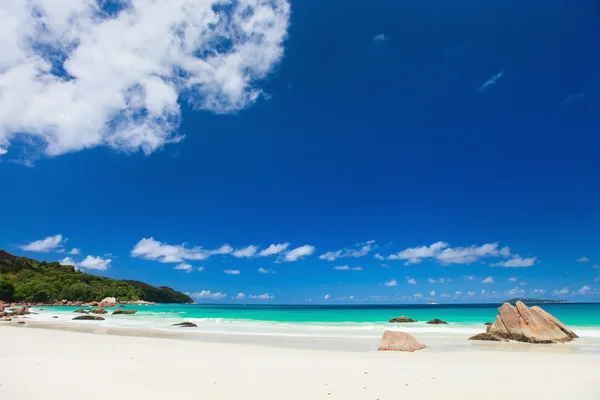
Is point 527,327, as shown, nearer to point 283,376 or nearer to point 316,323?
point 283,376

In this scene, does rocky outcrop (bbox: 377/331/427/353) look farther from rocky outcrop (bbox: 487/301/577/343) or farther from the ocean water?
the ocean water

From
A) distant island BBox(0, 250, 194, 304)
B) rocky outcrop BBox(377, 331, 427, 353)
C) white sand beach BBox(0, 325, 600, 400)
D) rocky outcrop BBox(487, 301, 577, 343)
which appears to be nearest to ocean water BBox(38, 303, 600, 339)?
rocky outcrop BBox(487, 301, 577, 343)

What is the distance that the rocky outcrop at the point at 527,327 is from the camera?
17.7 meters

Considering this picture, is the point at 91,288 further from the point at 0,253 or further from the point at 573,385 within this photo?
the point at 573,385

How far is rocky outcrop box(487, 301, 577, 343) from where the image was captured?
17656 mm

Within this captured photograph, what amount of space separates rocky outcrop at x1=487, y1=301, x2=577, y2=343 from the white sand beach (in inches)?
234

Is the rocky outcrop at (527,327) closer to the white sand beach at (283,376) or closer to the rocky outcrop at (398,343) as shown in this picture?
the white sand beach at (283,376)

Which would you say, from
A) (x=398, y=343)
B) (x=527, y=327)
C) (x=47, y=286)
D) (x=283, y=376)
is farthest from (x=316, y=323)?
(x=47, y=286)

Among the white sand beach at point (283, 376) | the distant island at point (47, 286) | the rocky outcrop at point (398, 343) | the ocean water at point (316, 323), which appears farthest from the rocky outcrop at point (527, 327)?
the distant island at point (47, 286)

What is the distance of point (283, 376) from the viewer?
8484mm

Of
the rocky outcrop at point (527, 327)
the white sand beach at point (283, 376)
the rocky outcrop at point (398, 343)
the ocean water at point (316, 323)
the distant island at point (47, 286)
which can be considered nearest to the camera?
the white sand beach at point (283, 376)

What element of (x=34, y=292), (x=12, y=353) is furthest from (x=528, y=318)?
(x=34, y=292)

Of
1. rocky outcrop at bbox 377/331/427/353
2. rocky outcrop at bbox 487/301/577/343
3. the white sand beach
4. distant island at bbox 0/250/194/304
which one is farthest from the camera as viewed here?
distant island at bbox 0/250/194/304

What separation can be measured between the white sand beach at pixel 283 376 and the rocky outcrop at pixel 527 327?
5.94 m
